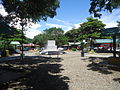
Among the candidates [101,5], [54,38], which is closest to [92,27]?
[101,5]

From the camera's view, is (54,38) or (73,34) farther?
(54,38)

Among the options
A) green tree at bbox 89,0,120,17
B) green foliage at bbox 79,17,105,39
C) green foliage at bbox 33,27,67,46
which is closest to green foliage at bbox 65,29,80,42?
green foliage at bbox 33,27,67,46

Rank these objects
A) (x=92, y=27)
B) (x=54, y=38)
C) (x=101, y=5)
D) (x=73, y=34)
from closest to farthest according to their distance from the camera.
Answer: (x=101, y=5) → (x=92, y=27) → (x=73, y=34) → (x=54, y=38)

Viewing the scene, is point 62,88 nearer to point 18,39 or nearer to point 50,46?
point 50,46

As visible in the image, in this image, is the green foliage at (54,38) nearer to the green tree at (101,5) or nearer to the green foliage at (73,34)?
the green foliage at (73,34)

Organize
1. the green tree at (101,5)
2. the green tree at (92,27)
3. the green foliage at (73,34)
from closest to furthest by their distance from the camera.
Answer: the green tree at (101,5) < the green tree at (92,27) < the green foliage at (73,34)

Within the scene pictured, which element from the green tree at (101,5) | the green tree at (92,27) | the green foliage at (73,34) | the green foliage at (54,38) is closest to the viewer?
the green tree at (101,5)

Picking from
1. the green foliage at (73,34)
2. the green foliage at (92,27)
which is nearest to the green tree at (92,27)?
the green foliage at (92,27)

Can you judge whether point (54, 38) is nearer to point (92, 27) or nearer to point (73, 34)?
point (73, 34)

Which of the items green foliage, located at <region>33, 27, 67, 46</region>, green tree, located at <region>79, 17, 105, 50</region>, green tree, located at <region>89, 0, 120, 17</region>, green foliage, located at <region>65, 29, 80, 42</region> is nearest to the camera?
green tree, located at <region>89, 0, 120, 17</region>

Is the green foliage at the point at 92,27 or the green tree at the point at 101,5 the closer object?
the green tree at the point at 101,5

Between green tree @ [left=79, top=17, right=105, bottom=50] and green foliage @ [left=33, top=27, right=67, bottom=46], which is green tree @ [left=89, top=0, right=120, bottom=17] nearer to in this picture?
green tree @ [left=79, top=17, right=105, bottom=50]

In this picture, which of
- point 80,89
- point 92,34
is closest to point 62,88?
point 80,89

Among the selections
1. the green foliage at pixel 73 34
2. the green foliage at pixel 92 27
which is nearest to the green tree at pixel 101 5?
the green foliage at pixel 92 27
